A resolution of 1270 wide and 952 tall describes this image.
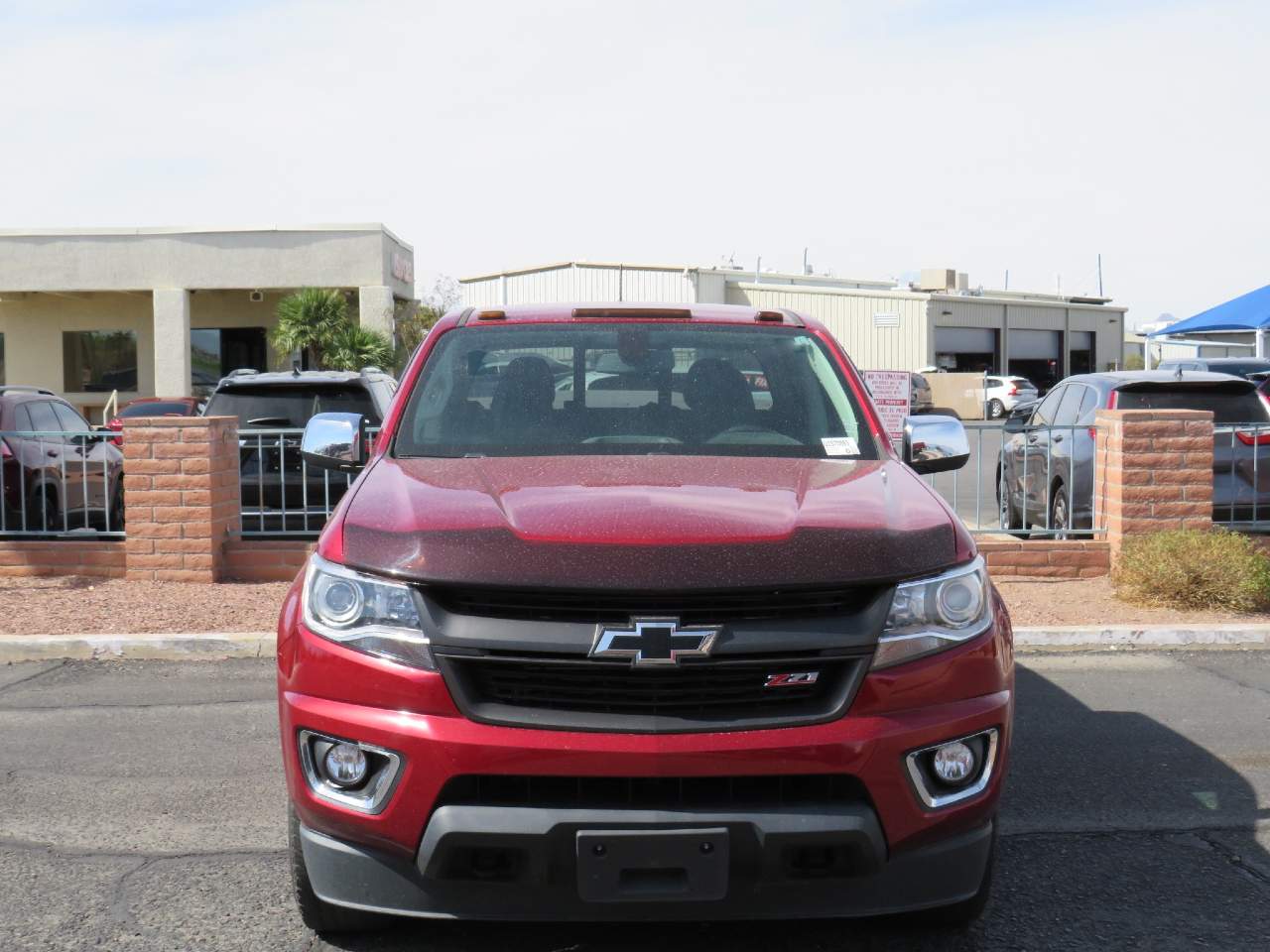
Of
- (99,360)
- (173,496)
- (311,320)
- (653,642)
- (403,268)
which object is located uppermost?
(403,268)

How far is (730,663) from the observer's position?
324 cm

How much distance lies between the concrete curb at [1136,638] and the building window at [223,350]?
27256mm

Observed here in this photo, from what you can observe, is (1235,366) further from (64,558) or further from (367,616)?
(367,616)

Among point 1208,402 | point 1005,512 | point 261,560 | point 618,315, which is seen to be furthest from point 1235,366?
point 618,315

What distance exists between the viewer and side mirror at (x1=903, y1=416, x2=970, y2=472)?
4.88 meters

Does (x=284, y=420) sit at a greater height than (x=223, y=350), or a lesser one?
lesser

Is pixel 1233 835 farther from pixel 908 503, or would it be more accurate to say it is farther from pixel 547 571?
Result: pixel 547 571

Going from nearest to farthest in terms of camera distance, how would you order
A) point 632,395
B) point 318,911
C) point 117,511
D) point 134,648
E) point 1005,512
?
1. point 318,911
2. point 632,395
3. point 134,648
4. point 1005,512
5. point 117,511

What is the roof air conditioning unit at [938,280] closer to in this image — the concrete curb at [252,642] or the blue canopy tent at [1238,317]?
the blue canopy tent at [1238,317]

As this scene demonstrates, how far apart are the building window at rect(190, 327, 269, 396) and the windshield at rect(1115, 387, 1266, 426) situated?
2486 centimetres

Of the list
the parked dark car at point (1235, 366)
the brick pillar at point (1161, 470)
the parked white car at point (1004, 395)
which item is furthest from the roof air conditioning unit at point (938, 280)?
the brick pillar at point (1161, 470)

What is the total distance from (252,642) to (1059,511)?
6.80m

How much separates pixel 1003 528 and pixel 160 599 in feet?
20.7

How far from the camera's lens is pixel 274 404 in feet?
36.0
